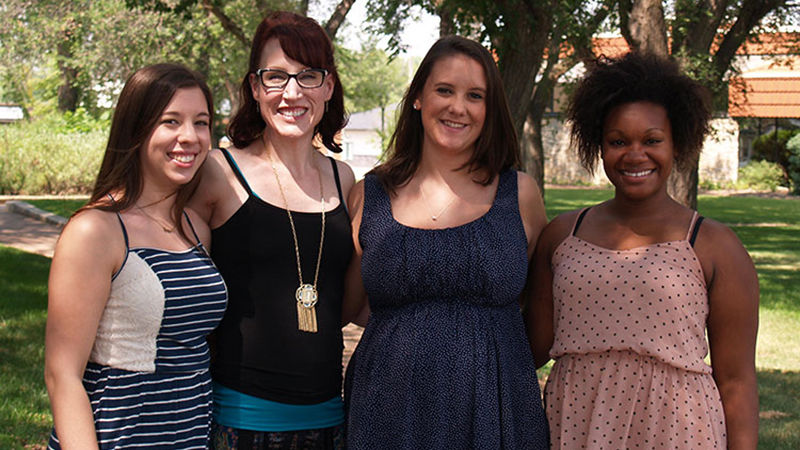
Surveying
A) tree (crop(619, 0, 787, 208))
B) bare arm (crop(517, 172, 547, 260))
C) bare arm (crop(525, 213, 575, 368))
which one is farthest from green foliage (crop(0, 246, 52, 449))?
tree (crop(619, 0, 787, 208))

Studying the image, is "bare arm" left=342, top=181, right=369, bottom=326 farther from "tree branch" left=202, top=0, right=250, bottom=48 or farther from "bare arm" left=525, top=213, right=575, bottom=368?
"tree branch" left=202, top=0, right=250, bottom=48

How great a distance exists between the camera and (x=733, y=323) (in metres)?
2.69

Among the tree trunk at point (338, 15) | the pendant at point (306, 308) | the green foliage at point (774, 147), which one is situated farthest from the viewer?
the green foliage at point (774, 147)

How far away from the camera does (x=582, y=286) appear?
9.12ft

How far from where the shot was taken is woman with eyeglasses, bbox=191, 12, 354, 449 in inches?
113

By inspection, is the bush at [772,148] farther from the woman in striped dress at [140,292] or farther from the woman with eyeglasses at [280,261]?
the woman in striped dress at [140,292]

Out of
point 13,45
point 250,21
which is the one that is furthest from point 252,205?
point 13,45

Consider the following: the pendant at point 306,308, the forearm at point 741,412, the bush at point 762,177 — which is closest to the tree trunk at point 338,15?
the pendant at point 306,308

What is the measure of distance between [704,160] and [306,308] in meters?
30.4

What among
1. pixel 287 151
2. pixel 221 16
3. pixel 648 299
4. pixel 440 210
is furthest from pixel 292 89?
pixel 221 16

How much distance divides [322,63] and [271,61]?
179 millimetres

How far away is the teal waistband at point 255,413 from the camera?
2.84 metres

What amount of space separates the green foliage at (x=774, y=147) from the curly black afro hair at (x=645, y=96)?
29.2 m

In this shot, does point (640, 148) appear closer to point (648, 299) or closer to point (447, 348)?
point (648, 299)
